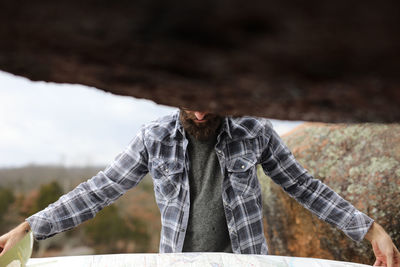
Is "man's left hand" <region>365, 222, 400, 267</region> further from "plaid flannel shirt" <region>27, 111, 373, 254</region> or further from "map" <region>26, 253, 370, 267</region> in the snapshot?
"plaid flannel shirt" <region>27, 111, 373, 254</region>

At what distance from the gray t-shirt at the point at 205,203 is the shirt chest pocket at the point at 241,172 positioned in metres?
0.08

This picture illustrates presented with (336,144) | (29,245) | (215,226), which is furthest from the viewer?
(336,144)

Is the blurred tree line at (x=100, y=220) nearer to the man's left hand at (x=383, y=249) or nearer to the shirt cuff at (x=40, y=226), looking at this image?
the shirt cuff at (x=40, y=226)

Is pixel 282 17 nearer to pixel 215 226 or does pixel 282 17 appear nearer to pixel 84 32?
pixel 84 32

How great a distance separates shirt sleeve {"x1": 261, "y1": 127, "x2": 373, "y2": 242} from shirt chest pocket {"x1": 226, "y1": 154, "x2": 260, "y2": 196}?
4.4 inches

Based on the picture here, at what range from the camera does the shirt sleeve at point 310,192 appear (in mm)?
1823

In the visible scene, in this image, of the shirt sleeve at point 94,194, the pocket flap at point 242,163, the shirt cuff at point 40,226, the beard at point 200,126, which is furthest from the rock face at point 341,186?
the shirt cuff at point 40,226

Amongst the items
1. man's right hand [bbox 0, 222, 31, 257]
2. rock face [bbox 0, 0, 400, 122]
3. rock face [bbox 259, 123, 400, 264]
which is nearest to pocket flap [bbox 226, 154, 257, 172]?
rock face [bbox 259, 123, 400, 264]

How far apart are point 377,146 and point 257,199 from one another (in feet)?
3.55

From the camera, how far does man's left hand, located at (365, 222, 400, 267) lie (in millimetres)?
1632

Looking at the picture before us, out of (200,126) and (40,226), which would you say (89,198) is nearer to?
(40,226)

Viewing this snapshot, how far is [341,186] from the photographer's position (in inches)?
106

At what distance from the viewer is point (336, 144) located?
2.87 meters

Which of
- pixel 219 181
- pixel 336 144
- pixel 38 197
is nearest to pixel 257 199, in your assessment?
pixel 219 181
